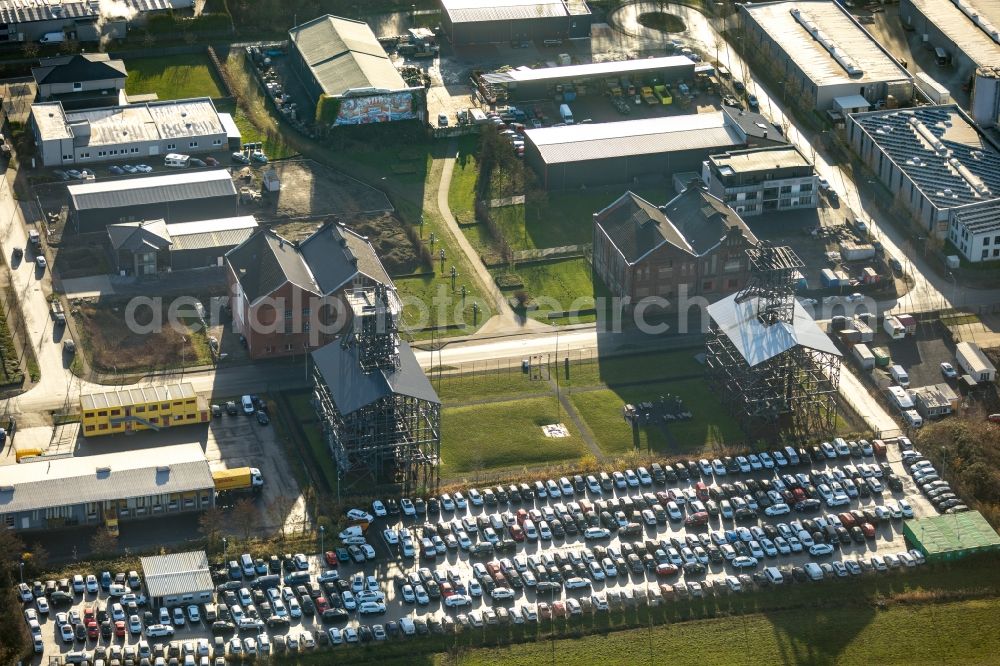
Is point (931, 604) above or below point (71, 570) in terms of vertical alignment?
below

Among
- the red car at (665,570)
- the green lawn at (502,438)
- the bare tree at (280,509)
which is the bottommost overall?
the red car at (665,570)

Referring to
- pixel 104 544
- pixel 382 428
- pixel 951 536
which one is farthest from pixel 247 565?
pixel 951 536

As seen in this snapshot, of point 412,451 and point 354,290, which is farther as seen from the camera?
point 354,290

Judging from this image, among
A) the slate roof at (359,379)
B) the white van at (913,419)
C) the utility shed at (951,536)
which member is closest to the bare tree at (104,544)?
the slate roof at (359,379)

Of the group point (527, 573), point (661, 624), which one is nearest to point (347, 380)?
point (527, 573)

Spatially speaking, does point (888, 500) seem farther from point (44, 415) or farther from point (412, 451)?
point (44, 415)

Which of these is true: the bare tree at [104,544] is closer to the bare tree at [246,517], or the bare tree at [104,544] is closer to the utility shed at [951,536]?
the bare tree at [246,517]
